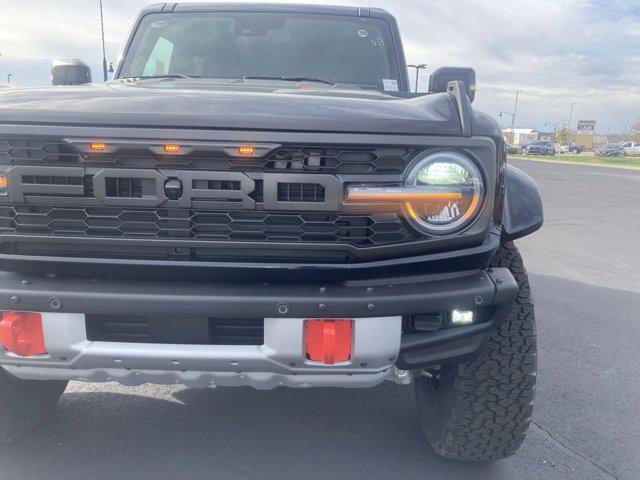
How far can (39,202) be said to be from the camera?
1.90 m

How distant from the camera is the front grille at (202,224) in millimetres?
1914

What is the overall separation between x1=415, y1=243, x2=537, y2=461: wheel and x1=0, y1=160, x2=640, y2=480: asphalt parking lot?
8.3 inches

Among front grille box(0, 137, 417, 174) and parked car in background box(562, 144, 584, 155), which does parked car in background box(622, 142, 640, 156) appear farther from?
front grille box(0, 137, 417, 174)

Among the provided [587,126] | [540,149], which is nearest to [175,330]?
[540,149]

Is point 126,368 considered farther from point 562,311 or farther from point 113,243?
point 562,311

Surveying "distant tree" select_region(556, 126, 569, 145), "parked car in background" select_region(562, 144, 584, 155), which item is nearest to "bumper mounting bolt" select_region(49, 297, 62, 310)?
"parked car in background" select_region(562, 144, 584, 155)

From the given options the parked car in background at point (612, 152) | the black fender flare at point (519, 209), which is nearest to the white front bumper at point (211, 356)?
the black fender flare at point (519, 209)

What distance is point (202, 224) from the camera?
191cm

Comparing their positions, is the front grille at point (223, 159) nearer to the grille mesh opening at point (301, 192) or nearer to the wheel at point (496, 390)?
the grille mesh opening at point (301, 192)

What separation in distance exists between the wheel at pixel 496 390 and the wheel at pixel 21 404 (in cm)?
174

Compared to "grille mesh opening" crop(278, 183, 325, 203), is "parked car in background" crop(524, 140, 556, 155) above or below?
below

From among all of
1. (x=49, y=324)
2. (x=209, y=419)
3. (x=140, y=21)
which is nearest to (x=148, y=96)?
(x=49, y=324)

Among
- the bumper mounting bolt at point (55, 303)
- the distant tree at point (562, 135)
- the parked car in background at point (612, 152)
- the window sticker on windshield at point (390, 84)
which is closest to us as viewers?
the bumper mounting bolt at point (55, 303)

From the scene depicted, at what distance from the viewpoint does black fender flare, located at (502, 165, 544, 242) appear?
217 cm
